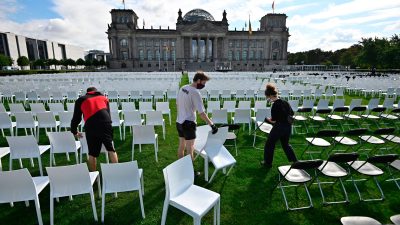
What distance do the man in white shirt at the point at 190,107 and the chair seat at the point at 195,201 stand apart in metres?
1.34

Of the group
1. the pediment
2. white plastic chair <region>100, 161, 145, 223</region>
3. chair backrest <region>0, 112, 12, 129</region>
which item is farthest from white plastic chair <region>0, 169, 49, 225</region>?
the pediment

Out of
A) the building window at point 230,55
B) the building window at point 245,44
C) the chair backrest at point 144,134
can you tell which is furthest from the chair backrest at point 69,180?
the building window at point 245,44

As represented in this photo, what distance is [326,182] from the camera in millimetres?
4512

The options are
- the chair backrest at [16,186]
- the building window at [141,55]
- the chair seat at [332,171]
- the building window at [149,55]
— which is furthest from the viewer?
the building window at [149,55]

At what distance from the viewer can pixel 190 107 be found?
4.41m

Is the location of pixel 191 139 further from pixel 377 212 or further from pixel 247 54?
pixel 247 54

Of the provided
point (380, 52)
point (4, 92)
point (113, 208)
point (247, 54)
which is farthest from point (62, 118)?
point (247, 54)

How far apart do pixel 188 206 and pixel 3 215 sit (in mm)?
3162

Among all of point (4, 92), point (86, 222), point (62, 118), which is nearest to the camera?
point (86, 222)

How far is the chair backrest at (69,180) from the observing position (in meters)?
3.12

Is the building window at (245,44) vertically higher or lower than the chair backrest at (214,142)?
higher

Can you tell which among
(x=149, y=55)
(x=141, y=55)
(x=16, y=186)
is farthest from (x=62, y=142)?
(x=141, y=55)

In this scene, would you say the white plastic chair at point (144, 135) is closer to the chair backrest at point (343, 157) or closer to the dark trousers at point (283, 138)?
the dark trousers at point (283, 138)

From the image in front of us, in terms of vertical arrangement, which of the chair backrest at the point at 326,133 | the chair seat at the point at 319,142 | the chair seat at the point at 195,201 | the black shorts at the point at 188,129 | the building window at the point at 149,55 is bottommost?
the chair seat at the point at 319,142
